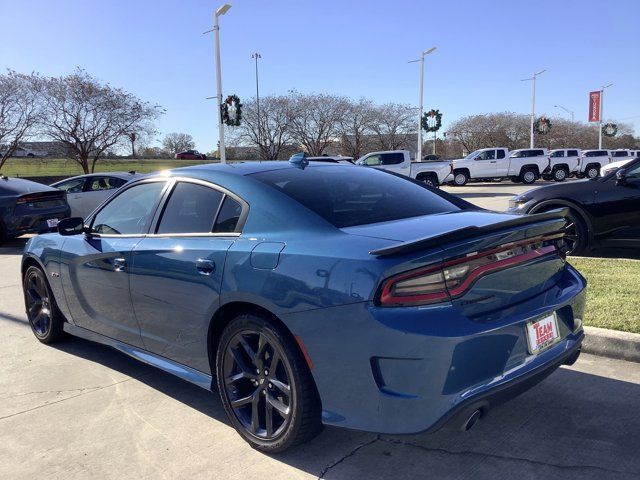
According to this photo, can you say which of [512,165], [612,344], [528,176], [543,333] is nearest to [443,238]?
[543,333]

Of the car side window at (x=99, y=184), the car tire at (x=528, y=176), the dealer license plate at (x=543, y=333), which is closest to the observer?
the dealer license plate at (x=543, y=333)

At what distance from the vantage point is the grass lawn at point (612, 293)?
14.9ft

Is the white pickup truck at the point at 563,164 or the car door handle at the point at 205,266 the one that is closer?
the car door handle at the point at 205,266

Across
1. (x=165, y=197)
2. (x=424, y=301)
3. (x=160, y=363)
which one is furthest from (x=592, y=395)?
(x=165, y=197)

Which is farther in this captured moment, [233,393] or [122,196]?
[122,196]

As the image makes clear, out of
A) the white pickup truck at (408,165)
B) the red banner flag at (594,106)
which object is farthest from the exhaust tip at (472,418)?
the red banner flag at (594,106)

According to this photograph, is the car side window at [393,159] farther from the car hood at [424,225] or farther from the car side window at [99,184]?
the car hood at [424,225]

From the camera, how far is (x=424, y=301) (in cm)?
241

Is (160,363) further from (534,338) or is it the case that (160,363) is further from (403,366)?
(534,338)

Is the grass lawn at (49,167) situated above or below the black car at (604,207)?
above

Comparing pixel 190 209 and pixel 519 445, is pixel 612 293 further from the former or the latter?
pixel 190 209

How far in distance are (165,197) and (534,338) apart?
99.3 inches

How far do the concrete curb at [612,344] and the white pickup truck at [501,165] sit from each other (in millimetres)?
27562

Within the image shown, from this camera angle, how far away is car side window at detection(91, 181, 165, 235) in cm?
388
